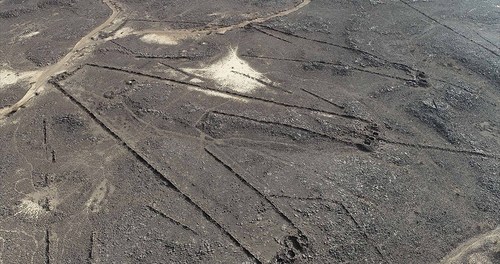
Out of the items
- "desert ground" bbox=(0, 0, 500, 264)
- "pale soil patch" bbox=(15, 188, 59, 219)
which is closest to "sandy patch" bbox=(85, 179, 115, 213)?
"desert ground" bbox=(0, 0, 500, 264)

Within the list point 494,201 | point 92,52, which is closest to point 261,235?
point 494,201

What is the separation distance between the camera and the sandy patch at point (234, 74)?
49.3ft

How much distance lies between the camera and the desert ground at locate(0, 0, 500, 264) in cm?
1046

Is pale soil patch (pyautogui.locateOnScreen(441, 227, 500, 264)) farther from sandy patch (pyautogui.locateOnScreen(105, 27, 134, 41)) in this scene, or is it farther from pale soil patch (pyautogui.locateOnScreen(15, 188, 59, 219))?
sandy patch (pyautogui.locateOnScreen(105, 27, 134, 41))

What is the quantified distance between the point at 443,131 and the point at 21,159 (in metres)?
13.5

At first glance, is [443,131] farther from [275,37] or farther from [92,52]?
[92,52]

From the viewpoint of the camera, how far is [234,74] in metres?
15.6

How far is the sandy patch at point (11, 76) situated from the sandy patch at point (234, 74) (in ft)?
20.2

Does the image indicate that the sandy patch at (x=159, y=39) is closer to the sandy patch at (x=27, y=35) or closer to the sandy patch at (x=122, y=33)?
the sandy patch at (x=122, y=33)

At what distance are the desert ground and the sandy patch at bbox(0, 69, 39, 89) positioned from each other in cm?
11

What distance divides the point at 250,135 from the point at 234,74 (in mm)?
3436

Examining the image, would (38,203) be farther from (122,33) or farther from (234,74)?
(122,33)

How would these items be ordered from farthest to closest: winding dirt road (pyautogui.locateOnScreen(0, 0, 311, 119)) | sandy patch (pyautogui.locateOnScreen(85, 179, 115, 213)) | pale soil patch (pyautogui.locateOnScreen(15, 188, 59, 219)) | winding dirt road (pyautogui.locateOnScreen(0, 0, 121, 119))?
winding dirt road (pyautogui.locateOnScreen(0, 0, 311, 119)), winding dirt road (pyautogui.locateOnScreen(0, 0, 121, 119)), sandy patch (pyautogui.locateOnScreen(85, 179, 115, 213)), pale soil patch (pyautogui.locateOnScreen(15, 188, 59, 219))

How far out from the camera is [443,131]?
523 inches
